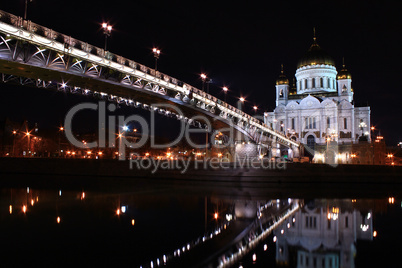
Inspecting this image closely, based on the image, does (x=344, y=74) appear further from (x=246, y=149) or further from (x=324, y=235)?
(x=324, y=235)

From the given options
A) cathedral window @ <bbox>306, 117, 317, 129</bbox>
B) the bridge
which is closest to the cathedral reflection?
the bridge

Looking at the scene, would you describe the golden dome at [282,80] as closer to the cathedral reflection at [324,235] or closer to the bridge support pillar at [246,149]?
the bridge support pillar at [246,149]

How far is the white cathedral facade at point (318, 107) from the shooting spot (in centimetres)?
9081

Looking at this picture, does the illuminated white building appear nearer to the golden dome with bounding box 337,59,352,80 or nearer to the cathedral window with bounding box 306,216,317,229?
the cathedral window with bounding box 306,216,317,229

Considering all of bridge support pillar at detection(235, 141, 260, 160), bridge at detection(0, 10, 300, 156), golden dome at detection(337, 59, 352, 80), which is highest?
golden dome at detection(337, 59, 352, 80)

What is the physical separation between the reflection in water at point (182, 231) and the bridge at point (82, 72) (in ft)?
29.1

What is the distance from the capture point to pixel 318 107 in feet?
302

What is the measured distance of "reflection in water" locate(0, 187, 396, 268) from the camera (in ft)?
33.4

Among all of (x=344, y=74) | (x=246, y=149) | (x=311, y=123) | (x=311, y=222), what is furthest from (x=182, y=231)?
(x=344, y=74)

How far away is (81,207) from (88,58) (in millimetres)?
10544

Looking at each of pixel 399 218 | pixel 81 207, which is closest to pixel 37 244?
pixel 81 207

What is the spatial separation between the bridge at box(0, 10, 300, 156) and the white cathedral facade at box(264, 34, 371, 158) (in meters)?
56.2

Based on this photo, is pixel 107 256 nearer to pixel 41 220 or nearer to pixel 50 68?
pixel 41 220

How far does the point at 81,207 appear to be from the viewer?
64.2 feet
